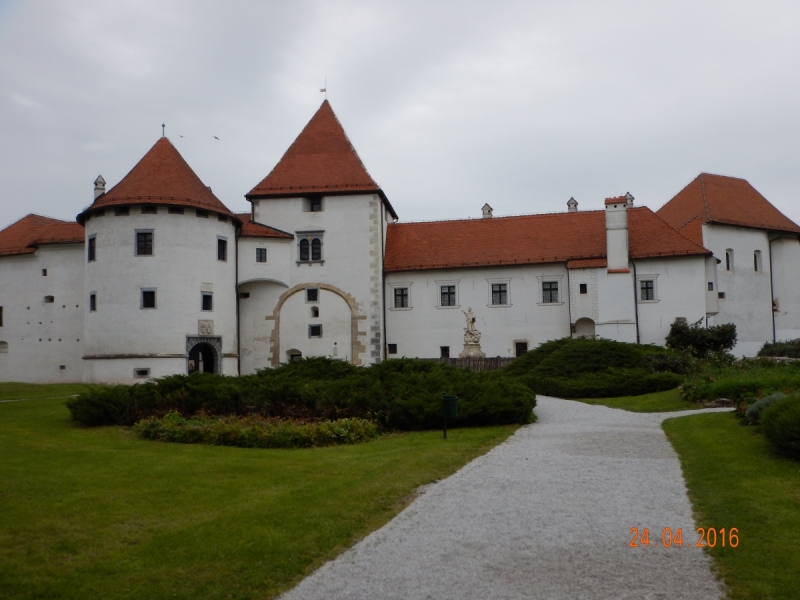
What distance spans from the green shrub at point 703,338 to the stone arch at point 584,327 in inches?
152

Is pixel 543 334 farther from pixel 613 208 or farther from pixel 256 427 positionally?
pixel 256 427

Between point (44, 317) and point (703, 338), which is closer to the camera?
point (703, 338)

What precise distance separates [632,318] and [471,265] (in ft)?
25.1

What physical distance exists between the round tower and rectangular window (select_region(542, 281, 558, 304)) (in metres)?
14.7

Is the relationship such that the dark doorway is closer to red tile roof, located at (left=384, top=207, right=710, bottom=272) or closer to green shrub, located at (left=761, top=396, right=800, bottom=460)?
red tile roof, located at (left=384, top=207, right=710, bottom=272)

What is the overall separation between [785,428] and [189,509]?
786cm

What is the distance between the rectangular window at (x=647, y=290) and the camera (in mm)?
34875

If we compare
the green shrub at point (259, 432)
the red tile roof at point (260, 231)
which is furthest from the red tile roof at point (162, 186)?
the green shrub at point (259, 432)

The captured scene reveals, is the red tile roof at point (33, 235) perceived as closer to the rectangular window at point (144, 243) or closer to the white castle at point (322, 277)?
the white castle at point (322, 277)

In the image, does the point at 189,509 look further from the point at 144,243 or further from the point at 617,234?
the point at 617,234

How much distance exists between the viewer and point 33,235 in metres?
39.1

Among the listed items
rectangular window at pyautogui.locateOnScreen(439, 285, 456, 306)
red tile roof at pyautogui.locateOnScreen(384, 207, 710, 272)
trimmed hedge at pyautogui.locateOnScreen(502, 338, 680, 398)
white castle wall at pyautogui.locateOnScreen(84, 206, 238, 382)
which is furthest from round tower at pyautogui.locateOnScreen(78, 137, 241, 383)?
trimmed hedge at pyautogui.locateOnScreen(502, 338, 680, 398)

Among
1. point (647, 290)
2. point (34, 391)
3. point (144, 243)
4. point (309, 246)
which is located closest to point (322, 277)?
point (309, 246)
